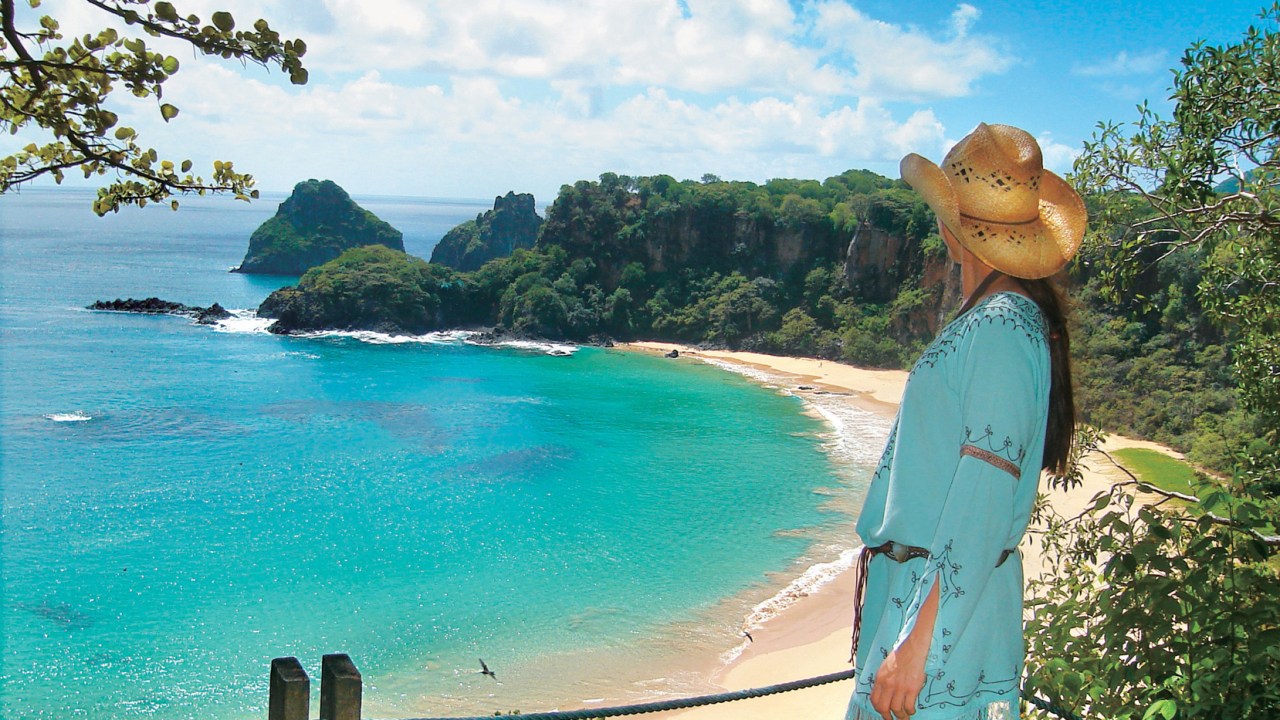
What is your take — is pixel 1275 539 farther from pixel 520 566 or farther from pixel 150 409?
pixel 150 409

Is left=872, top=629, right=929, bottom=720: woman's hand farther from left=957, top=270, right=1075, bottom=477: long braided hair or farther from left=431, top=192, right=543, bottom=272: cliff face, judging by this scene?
left=431, top=192, right=543, bottom=272: cliff face

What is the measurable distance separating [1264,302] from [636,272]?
4928cm

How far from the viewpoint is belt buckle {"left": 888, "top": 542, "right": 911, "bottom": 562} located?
1.85 m

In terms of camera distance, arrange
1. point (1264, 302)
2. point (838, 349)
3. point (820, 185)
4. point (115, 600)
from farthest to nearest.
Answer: point (820, 185), point (838, 349), point (115, 600), point (1264, 302)

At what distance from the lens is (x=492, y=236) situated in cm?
7988

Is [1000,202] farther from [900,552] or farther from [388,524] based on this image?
[388,524]

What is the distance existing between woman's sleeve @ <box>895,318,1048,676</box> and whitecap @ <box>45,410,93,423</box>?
33921 millimetres

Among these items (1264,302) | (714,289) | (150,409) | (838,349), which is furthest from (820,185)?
(1264,302)

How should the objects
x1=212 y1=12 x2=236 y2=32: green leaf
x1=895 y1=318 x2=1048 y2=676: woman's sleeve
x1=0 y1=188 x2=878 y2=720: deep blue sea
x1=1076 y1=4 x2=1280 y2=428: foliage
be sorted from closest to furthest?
x1=895 y1=318 x2=1048 y2=676: woman's sleeve → x1=212 y1=12 x2=236 y2=32: green leaf → x1=1076 y1=4 x2=1280 y2=428: foliage → x1=0 y1=188 x2=878 y2=720: deep blue sea

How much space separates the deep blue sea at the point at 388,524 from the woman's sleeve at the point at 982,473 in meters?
3.77

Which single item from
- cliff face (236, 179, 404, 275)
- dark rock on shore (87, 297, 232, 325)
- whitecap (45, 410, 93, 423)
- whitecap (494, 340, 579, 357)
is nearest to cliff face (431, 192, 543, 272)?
cliff face (236, 179, 404, 275)

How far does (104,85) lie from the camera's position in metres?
2.70

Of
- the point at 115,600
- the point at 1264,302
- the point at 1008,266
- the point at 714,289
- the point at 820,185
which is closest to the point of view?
the point at 1008,266

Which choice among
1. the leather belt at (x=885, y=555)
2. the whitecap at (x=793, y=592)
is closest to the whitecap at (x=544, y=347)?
the whitecap at (x=793, y=592)
